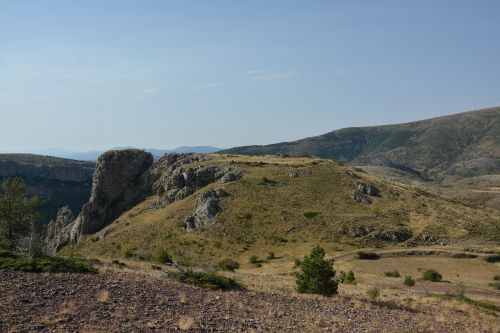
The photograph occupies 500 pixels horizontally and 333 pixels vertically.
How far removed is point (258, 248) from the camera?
72312mm

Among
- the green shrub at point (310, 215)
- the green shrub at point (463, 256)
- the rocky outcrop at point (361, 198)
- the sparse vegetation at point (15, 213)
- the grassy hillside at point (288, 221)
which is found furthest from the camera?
the rocky outcrop at point (361, 198)

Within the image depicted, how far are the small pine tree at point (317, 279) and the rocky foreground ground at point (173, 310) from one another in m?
1.59

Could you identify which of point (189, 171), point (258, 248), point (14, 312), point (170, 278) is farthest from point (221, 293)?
point (189, 171)

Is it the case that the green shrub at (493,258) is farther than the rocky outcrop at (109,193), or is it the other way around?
the rocky outcrop at (109,193)

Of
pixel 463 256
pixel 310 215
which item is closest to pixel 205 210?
pixel 310 215

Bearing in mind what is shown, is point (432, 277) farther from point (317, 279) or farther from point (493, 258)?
point (317, 279)

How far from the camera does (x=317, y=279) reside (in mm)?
30016

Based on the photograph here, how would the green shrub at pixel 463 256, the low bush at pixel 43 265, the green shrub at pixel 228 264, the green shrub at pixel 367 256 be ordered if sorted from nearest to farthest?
the low bush at pixel 43 265
the green shrub at pixel 228 264
the green shrub at pixel 463 256
the green shrub at pixel 367 256

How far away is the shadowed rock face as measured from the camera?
106m

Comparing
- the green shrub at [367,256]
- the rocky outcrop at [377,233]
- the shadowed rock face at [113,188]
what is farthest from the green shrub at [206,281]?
the shadowed rock face at [113,188]

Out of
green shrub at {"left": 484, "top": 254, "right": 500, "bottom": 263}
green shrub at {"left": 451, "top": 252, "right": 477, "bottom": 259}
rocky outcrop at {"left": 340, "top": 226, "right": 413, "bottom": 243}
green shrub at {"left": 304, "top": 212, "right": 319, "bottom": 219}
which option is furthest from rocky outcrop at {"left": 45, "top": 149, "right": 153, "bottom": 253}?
green shrub at {"left": 484, "top": 254, "right": 500, "bottom": 263}

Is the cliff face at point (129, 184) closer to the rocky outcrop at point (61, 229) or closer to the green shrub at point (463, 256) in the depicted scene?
the rocky outcrop at point (61, 229)

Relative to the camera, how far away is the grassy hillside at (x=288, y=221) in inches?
2852

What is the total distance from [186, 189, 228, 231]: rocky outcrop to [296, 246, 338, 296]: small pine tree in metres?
52.4
